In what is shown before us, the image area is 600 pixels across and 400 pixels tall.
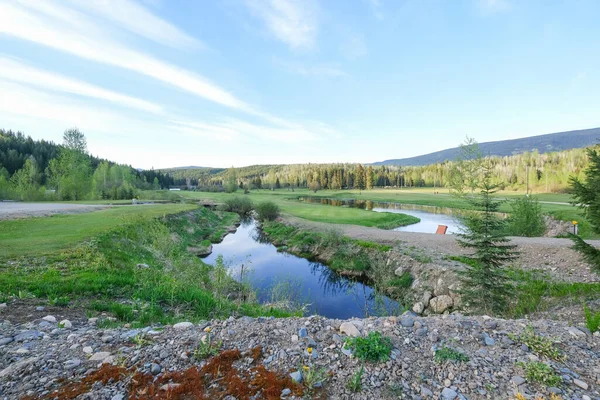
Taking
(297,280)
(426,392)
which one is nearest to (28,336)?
(426,392)

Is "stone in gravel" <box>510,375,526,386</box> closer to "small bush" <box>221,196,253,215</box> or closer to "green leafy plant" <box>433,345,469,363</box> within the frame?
"green leafy plant" <box>433,345,469,363</box>

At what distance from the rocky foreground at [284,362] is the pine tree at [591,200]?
13.0ft

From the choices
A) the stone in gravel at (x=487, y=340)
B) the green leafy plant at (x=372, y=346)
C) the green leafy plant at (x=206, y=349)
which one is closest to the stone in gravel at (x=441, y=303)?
the stone in gravel at (x=487, y=340)

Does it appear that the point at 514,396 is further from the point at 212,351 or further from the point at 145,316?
the point at 145,316

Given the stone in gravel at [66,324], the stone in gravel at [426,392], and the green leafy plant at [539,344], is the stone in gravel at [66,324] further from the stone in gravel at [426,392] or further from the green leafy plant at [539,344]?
the green leafy plant at [539,344]

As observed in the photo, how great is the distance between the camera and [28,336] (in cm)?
436

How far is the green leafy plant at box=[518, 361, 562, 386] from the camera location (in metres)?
3.23

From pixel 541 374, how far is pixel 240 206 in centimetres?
5347

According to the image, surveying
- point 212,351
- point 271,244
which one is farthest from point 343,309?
point 271,244

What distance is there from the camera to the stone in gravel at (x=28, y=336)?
4279 mm

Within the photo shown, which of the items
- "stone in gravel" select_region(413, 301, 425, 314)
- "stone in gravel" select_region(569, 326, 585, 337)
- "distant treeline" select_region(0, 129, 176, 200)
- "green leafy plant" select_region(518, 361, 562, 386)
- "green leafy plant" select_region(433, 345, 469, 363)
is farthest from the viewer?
"distant treeline" select_region(0, 129, 176, 200)

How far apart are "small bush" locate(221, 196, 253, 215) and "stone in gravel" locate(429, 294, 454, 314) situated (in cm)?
4439

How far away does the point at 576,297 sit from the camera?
8695 millimetres

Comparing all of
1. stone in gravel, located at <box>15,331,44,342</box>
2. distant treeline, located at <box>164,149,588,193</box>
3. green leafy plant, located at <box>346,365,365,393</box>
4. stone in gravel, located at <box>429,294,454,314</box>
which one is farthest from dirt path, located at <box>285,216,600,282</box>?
distant treeline, located at <box>164,149,588,193</box>
